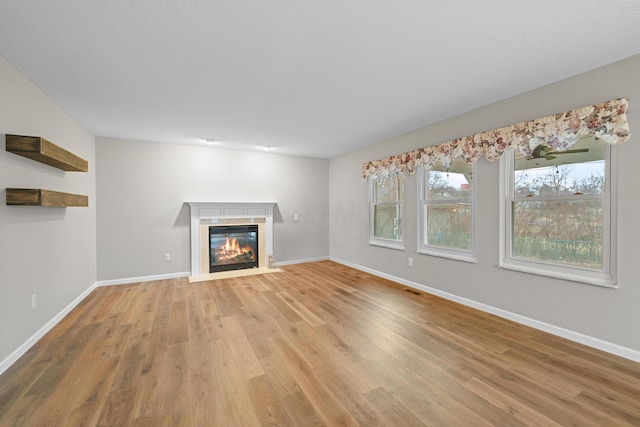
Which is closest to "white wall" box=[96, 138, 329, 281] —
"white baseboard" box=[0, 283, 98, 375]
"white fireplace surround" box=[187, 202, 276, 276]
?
"white fireplace surround" box=[187, 202, 276, 276]

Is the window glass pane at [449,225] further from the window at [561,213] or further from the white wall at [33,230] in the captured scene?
the white wall at [33,230]

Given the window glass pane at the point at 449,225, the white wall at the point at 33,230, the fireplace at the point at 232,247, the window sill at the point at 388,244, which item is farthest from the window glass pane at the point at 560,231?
the white wall at the point at 33,230

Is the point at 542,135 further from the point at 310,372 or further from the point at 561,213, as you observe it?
the point at 310,372

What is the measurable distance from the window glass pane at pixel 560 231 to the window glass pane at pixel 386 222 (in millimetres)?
1822

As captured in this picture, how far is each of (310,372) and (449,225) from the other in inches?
106

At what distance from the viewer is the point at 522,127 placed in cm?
265

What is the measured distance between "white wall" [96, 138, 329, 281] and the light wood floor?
4.31 feet

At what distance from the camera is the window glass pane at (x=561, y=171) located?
2.33m

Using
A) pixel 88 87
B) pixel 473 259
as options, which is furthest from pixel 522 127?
pixel 88 87

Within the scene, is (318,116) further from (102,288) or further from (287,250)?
(102,288)

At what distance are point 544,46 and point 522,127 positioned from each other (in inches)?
36.1

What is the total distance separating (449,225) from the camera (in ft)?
11.7

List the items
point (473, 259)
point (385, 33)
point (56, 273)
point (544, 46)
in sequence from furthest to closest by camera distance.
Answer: point (473, 259), point (56, 273), point (544, 46), point (385, 33)

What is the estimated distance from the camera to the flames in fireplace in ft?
16.1
